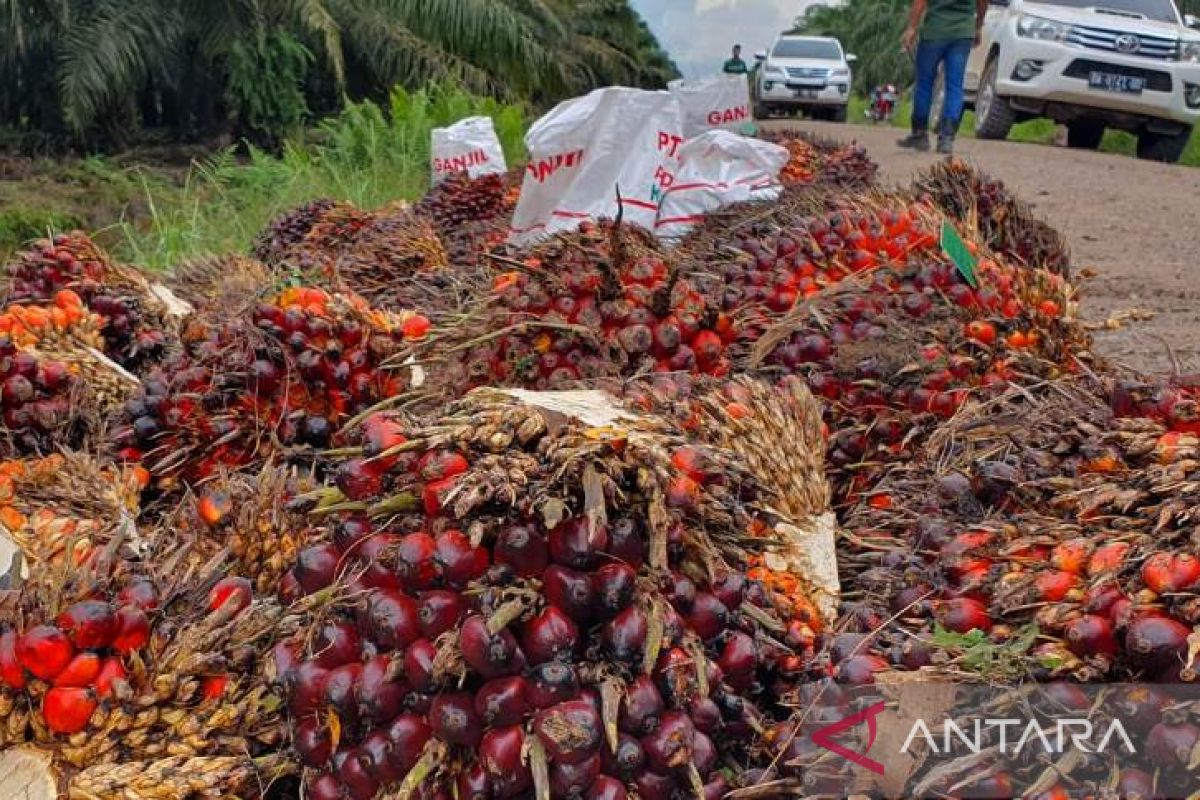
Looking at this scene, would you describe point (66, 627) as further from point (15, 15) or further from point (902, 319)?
point (15, 15)

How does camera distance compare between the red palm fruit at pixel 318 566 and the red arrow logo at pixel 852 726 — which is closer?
the red arrow logo at pixel 852 726

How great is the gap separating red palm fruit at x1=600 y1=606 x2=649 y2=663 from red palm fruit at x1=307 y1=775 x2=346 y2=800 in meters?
0.34

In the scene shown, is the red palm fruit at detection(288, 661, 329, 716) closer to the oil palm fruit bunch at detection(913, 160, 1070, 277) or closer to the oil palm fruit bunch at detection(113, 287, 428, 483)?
the oil palm fruit bunch at detection(113, 287, 428, 483)

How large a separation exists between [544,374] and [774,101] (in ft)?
64.8

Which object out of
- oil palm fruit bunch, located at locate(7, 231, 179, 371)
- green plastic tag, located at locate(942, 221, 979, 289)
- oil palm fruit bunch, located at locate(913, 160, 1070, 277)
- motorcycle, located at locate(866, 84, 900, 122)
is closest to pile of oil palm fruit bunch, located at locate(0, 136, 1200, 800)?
green plastic tag, located at locate(942, 221, 979, 289)

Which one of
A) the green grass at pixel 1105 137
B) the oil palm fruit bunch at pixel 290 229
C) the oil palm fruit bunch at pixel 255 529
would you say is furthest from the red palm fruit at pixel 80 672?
the green grass at pixel 1105 137

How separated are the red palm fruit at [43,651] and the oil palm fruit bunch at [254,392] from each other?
893 millimetres

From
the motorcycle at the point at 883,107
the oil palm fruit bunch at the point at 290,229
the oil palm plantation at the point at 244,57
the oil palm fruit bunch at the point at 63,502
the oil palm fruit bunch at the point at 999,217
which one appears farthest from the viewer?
the motorcycle at the point at 883,107

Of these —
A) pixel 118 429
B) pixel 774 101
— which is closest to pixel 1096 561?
pixel 118 429

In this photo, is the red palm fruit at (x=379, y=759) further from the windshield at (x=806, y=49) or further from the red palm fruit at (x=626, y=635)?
the windshield at (x=806, y=49)

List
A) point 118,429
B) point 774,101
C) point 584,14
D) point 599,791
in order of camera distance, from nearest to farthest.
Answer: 1. point 599,791
2. point 118,429
3. point 774,101
4. point 584,14

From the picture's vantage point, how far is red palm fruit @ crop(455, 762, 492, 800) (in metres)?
1.09

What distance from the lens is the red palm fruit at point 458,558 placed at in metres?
1.12

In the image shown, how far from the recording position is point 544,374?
2059 mm
